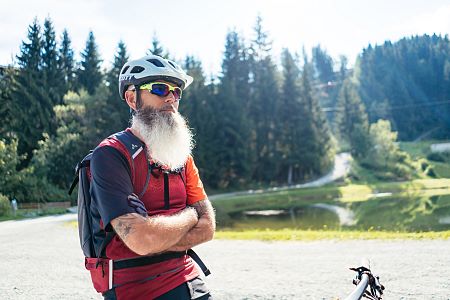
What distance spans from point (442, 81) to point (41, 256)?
119620 mm

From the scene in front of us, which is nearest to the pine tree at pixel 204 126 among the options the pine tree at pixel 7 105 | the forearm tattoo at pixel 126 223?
the pine tree at pixel 7 105

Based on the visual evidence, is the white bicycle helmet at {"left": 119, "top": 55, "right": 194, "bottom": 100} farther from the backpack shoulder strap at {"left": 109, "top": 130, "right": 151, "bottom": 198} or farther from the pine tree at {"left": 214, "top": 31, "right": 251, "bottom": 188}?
the pine tree at {"left": 214, "top": 31, "right": 251, "bottom": 188}

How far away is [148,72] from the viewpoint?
100 inches

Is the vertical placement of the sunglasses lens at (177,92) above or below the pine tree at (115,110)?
below

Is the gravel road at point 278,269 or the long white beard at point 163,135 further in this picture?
the gravel road at point 278,269

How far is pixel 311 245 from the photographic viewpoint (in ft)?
37.7

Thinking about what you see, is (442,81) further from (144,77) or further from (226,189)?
(144,77)

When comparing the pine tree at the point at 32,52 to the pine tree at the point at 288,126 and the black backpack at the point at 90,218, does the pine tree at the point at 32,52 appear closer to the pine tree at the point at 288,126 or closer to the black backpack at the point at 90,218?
the pine tree at the point at 288,126

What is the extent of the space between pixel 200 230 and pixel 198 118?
47.6 m

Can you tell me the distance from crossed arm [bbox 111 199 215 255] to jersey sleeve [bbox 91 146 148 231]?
1.6 inches

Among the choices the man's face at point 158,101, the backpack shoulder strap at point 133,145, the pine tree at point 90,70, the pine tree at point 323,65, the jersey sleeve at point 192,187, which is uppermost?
the pine tree at point 323,65

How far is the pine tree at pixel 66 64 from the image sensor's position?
49.0 m

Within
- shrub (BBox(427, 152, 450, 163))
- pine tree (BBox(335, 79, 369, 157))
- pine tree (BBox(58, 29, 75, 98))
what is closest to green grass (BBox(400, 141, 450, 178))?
shrub (BBox(427, 152, 450, 163))

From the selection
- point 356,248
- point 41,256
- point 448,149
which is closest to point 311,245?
point 356,248
